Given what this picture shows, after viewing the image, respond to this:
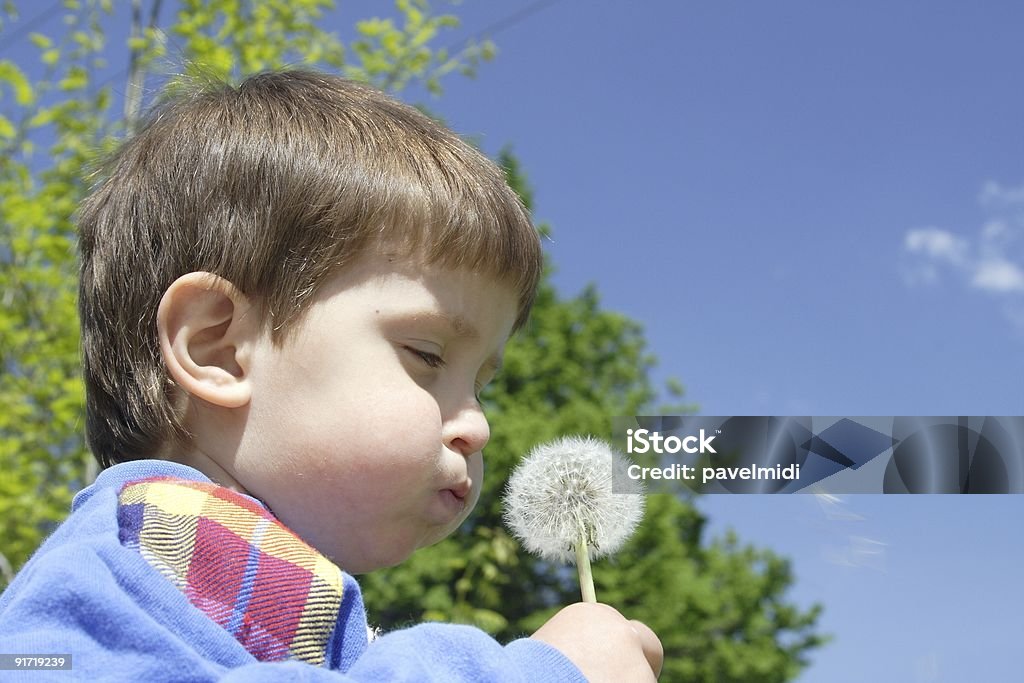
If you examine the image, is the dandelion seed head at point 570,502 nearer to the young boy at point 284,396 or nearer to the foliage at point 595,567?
the young boy at point 284,396

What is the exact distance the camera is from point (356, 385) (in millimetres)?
968

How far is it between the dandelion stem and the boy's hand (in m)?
0.05

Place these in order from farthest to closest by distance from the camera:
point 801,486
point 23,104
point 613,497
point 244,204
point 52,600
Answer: point 23,104
point 801,486
point 613,497
point 244,204
point 52,600

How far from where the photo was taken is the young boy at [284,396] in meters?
0.80

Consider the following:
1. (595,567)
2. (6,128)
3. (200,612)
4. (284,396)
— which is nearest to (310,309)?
(284,396)

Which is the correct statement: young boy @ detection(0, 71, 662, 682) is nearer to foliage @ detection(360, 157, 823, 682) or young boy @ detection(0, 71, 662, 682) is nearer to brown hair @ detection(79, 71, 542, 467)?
→ brown hair @ detection(79, 71, 542, 467)

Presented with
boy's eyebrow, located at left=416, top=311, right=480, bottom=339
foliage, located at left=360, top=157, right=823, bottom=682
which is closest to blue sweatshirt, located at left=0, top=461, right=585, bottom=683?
boy's eyebrow, located at left=416, top=311, right=480, bottom=339

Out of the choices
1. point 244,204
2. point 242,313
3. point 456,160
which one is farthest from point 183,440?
point 456,160

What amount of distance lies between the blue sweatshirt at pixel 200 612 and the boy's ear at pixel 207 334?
0.12 meters

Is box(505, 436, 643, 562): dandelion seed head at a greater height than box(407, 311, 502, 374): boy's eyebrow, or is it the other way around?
box(407, 311, 502, 374): boy's eyebrow

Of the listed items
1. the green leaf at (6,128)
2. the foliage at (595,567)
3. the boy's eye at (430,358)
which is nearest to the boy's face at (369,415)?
the boy's eye at (430,358)

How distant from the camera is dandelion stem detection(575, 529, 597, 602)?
3.36 feet

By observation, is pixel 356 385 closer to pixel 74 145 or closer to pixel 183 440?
pixel 183 440

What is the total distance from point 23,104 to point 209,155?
4730 millimetres
